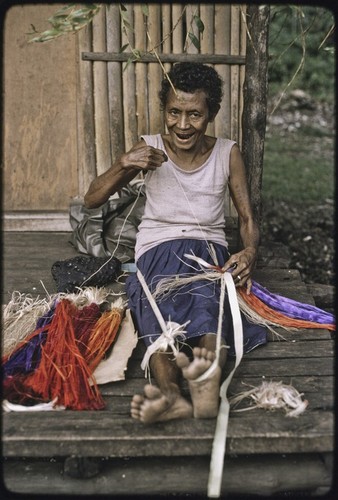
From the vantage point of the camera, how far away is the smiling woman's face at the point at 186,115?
327 centimetres

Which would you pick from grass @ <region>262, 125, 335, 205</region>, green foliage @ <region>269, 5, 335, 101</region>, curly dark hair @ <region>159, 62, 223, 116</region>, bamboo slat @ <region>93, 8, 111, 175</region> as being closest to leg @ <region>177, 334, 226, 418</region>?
curly dark hair @ <region>159, 62, 223, 116</region>

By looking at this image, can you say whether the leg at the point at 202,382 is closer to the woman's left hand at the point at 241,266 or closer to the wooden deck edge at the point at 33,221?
the woman's left hand at the point at 241,266

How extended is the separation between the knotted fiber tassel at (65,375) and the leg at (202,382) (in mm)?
425

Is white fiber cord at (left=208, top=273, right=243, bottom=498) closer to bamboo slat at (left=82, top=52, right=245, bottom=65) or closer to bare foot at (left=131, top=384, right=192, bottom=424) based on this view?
bare foot at (left=131, top=384, right=192, bottom=424)

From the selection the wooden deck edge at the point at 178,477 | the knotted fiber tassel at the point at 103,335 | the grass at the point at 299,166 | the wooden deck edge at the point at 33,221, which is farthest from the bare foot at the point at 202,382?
the grass at the point at 299,166

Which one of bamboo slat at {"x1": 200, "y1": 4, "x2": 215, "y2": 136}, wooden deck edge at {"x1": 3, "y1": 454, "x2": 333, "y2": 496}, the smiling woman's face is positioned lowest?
wooden deck edge at {"x1": 3, "y1": 454, "x2": 333, "y2": 496}

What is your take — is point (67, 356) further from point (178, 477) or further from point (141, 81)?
point (141, 81)

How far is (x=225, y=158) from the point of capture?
3.53 metres

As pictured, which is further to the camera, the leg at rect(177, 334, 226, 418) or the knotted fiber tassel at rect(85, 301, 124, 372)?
the knotted fiber tassel at rect(85, 301, 124, 372)

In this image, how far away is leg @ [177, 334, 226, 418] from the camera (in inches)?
93.2

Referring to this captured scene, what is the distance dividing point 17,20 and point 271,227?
3046 millimetres

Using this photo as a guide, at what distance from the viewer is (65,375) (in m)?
2.74

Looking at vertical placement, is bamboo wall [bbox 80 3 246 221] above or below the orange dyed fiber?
above

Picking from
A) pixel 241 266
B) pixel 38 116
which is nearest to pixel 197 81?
pixel 241 266
